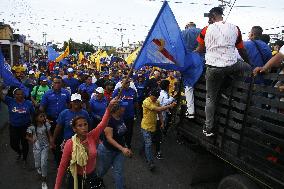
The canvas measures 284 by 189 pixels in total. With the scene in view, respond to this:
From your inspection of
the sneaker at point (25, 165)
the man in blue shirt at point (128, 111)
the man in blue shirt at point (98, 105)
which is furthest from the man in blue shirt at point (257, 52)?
the sneaker at point (25, 165)

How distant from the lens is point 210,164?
19.0ft

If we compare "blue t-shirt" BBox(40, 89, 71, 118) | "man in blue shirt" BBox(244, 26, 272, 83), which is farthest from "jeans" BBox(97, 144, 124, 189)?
"man in blue shirt" BBox(244, 26, 272, 83)

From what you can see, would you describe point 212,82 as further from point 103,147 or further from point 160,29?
point 103,147

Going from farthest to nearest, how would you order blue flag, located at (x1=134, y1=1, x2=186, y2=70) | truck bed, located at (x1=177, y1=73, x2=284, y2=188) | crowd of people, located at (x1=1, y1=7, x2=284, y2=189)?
blue flag, located at (x1=134, y1=1, x2=186, y2=70) < crowd of people, located at (x1=1, y1=7, x2=284, y2=189) < truck bed, located at (x1=177, y1=73, x2=284, y2=188)

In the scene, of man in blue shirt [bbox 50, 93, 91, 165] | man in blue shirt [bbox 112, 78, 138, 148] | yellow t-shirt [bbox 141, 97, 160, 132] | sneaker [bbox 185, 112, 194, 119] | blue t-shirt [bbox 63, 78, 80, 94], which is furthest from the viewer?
blue t-shirt [bbox 63, 78, 80, 94]

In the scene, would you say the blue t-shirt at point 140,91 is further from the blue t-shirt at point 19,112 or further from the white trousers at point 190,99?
the white trousers at point 190,99

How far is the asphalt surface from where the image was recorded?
253 inches

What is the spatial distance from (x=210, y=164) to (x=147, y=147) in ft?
5.95

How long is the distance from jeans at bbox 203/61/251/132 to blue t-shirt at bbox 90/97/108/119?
10.9 ft

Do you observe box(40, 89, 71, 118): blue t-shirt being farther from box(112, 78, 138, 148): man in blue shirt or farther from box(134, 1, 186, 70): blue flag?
box(134, 1, 186, 70): blue flag

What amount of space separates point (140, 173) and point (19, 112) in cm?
277

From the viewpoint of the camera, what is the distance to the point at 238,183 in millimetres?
4336

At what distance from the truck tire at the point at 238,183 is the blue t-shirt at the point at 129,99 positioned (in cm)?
363

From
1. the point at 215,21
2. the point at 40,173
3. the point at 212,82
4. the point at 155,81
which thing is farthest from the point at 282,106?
the point at 155,81
